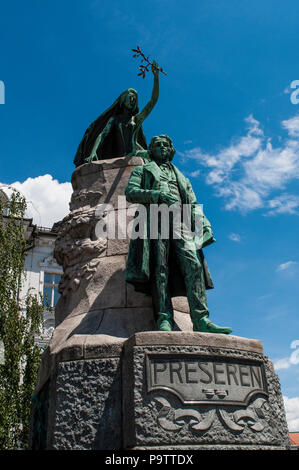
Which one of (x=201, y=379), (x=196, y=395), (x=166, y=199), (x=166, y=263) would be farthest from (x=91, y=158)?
(x=196, y=395)

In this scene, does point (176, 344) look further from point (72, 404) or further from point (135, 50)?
point (135, 50)

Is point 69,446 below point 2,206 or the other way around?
below

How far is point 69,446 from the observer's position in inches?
176

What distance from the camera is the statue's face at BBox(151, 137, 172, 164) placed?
6.34 meters

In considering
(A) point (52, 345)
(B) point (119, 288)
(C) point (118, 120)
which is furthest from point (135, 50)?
(A) point (52, 345)

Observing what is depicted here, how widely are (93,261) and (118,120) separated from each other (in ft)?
8.81

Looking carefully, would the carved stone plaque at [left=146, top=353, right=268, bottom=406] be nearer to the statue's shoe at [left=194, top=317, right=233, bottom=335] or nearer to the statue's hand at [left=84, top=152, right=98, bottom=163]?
the statue's shoe at [left=194, top=317, right=233, bottom=335]

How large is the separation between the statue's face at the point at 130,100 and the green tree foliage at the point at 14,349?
24.9ft

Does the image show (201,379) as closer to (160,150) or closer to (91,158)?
Result: (160,150)

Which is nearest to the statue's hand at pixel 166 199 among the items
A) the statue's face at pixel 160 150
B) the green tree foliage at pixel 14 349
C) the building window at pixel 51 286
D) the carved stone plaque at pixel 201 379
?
the statue's face at pixel 160 150

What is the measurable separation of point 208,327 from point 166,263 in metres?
0.84

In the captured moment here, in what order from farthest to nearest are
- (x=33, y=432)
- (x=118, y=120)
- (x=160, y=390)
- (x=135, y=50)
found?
1. (x=118, y=120)
2. (x=135, y=50)
3. (x=33, y=432)
4. (x=160, y=390)

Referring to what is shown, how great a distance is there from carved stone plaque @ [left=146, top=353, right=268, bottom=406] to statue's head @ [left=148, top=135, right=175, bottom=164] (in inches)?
105

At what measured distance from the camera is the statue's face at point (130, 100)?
8020 millimetres
